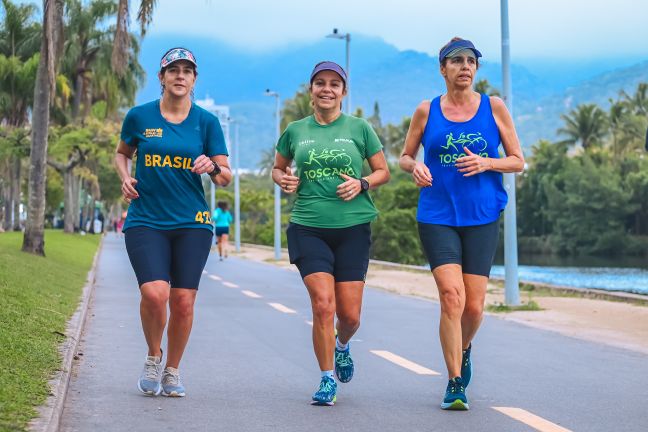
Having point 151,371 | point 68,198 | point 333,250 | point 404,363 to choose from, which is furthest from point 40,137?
point 68,198

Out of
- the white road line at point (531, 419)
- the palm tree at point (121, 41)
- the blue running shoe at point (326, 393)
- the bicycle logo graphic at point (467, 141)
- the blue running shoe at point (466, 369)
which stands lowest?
the white road line at point (531, 419)

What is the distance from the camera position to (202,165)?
6.82 m

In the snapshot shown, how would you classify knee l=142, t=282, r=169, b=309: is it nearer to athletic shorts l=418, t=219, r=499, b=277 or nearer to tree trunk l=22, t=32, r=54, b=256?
athletic shorts l=418, t=219, r=499, b=277

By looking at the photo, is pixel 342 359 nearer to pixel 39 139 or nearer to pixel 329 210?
pixel 329 210

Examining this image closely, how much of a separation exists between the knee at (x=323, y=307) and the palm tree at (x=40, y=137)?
16.6 m

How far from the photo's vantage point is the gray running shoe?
7113mm

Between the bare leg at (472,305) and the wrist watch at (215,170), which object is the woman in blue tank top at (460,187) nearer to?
the bare leg at (472,305)

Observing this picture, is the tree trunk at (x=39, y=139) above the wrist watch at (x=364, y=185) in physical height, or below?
above

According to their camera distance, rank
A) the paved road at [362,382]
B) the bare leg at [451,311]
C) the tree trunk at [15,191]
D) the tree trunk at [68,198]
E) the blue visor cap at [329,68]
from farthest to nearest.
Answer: the tree trunk at [15,191] → the tree trunk at [68,198] → the blue visor cap at [329,68] → the bare leg at [451,311] → the paved road at [362,382]

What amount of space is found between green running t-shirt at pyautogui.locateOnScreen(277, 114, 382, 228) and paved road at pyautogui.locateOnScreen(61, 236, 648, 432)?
3.66ft

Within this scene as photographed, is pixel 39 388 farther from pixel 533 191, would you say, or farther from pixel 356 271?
pixel 533 191

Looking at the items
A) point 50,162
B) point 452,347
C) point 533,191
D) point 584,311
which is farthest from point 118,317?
point 533,191

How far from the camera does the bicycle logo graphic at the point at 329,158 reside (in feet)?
22.5

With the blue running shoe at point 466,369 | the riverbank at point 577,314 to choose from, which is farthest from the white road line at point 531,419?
the riverbank at point 577,314
